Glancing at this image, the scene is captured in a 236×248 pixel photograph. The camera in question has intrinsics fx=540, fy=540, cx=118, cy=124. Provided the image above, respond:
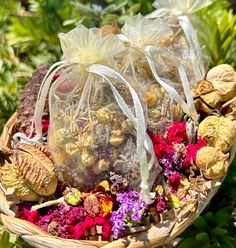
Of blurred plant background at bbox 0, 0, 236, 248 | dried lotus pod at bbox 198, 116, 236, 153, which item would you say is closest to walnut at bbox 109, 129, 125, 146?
dried lotus pod at bbox 198, 116, 236, 153

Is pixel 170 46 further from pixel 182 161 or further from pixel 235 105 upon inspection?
pixel 182 161

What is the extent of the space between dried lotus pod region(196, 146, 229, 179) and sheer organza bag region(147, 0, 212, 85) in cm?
30

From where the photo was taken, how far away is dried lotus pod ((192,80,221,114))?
146 centimetres

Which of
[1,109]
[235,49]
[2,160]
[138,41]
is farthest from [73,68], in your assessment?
[235,49]

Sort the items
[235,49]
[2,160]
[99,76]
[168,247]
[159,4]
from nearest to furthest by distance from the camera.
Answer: [99,76] < [2,160] < [168,247] < [159,4] < [235,49]

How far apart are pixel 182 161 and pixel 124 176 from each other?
15 centimetres

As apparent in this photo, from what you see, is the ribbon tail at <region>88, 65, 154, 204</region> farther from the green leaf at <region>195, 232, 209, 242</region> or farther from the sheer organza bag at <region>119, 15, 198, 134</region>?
the green leaf at <region>195, 232, 209, 242</region>

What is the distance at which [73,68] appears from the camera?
1280 millimetres

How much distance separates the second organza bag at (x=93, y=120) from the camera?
1.24 metres

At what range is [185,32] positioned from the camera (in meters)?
1.57

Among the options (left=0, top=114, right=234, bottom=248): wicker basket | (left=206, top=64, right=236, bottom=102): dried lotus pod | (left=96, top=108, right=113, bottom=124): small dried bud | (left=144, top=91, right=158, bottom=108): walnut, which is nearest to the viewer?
(left=0, top=114, right=234, bottom=248): wicker basket

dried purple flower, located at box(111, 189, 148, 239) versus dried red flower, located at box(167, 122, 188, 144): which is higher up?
dried red flower, located at box(167, 122, 188, 144)

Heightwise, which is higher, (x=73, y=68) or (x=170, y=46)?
(x=73, y=68)

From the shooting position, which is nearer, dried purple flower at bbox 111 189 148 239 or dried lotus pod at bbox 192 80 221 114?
dried purple flower at bbox 111 189 148 239
